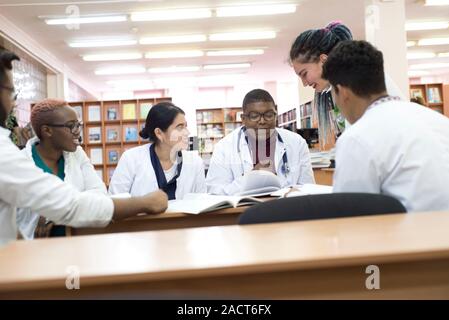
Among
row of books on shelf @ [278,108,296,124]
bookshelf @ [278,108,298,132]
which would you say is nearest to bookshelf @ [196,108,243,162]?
bookshelf @ [278,108,298,132]

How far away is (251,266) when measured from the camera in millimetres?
586

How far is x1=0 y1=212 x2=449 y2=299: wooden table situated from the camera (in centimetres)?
59

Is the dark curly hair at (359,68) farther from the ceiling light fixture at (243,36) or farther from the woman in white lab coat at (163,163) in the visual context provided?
the ceiling light fixture at (243,36)

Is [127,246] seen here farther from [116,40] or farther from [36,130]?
[116,40]

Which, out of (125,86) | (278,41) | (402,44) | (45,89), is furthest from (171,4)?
(125,86)

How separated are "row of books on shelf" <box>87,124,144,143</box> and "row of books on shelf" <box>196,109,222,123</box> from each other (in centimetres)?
244

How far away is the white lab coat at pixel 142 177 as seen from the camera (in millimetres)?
2240

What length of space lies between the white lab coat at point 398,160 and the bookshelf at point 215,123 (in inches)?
328

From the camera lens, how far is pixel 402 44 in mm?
4875

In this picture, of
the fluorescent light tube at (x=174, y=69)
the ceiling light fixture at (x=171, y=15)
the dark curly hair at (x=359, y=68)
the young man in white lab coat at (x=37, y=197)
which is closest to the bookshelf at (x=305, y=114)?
the ceiling light fixture at (x=171, y=15)

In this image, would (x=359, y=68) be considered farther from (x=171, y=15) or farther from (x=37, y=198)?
(x=171, y=15)

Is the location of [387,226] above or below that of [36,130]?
below

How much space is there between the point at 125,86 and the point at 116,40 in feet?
14.3

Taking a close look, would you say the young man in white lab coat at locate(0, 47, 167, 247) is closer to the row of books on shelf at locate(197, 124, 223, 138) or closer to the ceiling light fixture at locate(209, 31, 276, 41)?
the ceiling light fixture at locate(209, 31, 276, 41)
